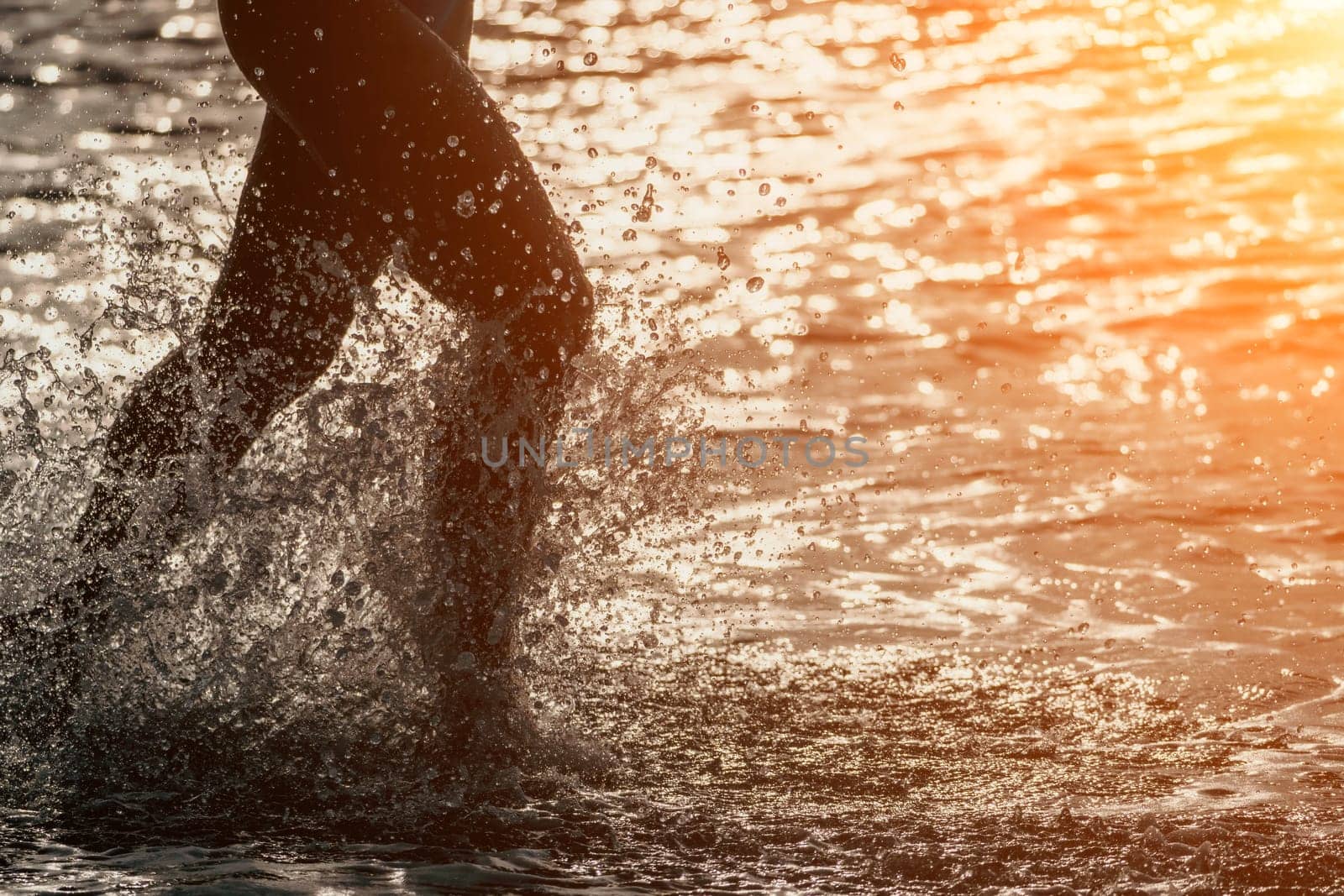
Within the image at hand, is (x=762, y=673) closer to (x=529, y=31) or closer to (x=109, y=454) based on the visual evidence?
(x=109, y=454)

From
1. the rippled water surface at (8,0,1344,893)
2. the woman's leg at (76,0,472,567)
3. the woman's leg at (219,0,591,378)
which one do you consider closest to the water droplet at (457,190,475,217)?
the woman's leg at (219,0,591,378)

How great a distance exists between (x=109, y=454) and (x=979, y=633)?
4.86 ft

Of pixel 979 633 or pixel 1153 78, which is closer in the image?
pixel 979 633

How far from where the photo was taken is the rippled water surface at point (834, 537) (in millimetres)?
2191

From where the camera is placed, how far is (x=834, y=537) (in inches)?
145

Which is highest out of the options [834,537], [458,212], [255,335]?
[458,212]

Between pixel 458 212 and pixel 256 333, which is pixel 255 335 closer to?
pixel 256 333

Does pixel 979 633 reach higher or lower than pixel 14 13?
lower

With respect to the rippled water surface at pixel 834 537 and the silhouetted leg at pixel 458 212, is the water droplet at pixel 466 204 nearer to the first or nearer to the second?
the silhouetted leg at pixel 458 212

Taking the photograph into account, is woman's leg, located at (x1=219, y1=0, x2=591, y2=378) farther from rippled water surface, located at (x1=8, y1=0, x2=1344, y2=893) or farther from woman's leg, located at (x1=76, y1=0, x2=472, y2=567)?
rippled water surface, located at (x1=8, y1=0, x2=1344, y2=893)

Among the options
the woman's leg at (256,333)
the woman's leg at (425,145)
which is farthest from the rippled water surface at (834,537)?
the woman's leg at (425,145)

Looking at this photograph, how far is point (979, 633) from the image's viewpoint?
10.4ft

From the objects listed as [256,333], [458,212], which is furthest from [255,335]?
[458,212]

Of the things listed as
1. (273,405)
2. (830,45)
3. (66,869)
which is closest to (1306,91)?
(830,45)
